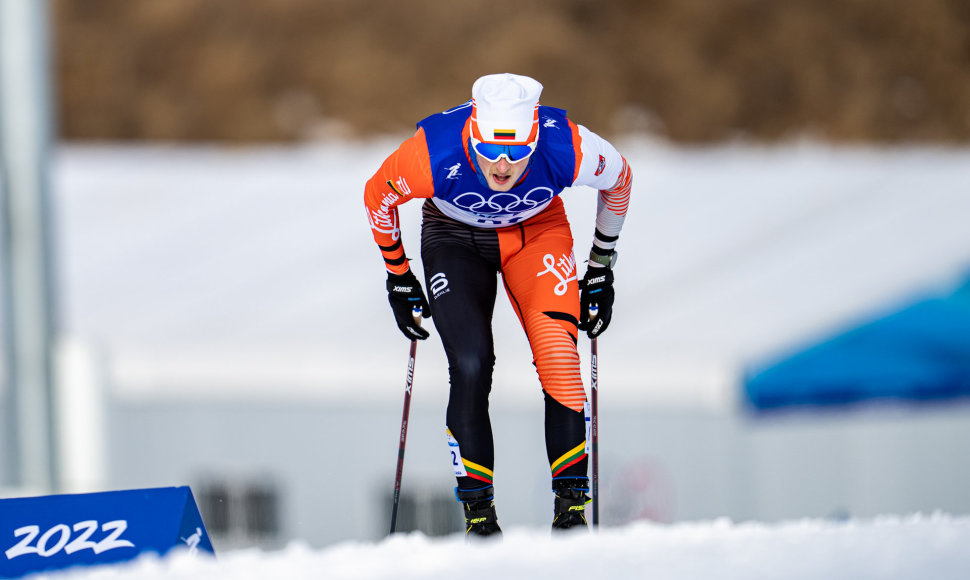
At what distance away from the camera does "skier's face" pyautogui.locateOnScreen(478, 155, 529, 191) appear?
3.38 m

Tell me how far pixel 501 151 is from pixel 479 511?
1.09 meters

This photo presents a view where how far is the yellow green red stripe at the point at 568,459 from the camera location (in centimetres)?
346

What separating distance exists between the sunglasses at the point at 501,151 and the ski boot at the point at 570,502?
3.21ft

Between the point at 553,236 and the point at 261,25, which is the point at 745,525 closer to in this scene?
the point at 553,236

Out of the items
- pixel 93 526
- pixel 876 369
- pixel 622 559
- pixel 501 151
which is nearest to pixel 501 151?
pixel 501 151

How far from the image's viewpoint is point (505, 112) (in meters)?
3.34

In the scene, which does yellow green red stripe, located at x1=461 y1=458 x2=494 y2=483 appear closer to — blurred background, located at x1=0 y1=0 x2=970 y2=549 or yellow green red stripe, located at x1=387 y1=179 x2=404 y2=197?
yellow green red stripe, located at x1=387 y1=179 x2=404 y2=197

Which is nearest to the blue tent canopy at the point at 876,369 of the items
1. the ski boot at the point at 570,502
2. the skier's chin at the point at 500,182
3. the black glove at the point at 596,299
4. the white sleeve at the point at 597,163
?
the black glove at the point at 596,299

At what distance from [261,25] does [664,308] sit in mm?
18935

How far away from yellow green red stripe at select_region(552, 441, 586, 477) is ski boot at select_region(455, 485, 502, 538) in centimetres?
21

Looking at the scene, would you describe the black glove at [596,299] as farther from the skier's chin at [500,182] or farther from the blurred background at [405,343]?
the blurred background at [405,343]

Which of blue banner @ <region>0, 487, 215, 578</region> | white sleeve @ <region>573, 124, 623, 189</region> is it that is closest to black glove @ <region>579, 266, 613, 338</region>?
white sleeve @ <region>573, 124, 623, 189</region>

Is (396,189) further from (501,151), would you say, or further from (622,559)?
(622,559)

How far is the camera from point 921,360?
22.4 feet
